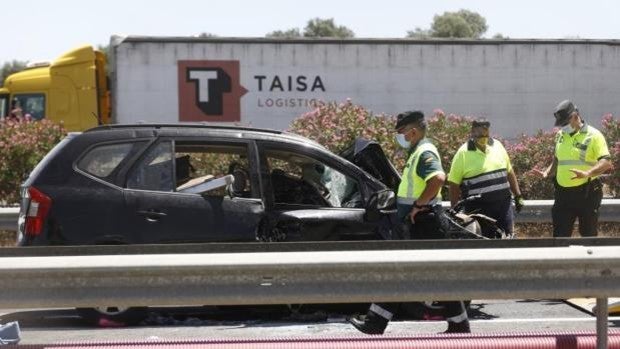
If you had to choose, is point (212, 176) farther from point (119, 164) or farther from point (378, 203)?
point (378, 203)

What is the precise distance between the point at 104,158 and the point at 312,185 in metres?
1.76

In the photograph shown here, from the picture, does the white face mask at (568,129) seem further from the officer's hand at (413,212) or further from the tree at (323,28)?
the tree at (323,28)

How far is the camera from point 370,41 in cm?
2156

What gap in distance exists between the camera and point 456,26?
82.8m

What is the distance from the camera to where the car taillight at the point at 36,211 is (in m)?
7.50

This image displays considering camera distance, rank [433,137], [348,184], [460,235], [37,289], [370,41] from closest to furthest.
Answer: [37,289], [460,235], [348,184], [433,137], [370,41]

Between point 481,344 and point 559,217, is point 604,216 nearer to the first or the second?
point 559,217

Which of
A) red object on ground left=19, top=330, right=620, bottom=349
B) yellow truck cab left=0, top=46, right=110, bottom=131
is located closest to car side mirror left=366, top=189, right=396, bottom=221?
red object on ground left=19, top=330, right=620, bottom=349

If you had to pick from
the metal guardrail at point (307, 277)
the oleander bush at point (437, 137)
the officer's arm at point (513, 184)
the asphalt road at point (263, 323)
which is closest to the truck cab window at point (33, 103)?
the oleander bush at point (437, 137)

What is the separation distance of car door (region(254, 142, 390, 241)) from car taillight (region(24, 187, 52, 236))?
67.5 inches

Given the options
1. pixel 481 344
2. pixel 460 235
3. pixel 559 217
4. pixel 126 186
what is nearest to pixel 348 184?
pixel 460 235

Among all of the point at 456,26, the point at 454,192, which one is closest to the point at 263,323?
the point at 454,192

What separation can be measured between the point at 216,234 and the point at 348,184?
1266 millimetres

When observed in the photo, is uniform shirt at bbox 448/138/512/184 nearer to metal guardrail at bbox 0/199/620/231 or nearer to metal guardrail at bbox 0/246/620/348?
metal guardrail at bbox 0/199/620/231
